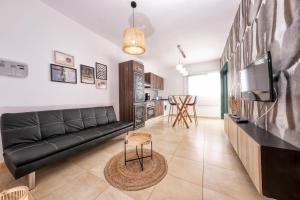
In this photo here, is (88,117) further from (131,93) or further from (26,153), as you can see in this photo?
(131,93)

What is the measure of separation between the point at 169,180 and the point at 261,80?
1.59m

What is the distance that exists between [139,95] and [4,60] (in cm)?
291

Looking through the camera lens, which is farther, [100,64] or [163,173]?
[100,64]

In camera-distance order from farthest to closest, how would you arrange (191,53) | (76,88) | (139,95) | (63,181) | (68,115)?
1. (191,53)
2. (139,95)
3. (76,88)
4. (68,115)
5. (63,181)

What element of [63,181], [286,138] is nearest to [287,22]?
[286,138]

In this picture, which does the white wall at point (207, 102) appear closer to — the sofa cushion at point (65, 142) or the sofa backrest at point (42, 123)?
the sofa backrest at point (42, 123)

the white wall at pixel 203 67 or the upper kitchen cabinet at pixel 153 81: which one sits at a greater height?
the white wall at pixel 203 67

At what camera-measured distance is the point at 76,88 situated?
2711mm

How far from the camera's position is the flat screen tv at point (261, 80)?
1202mm

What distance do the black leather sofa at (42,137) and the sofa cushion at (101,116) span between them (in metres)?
0.19

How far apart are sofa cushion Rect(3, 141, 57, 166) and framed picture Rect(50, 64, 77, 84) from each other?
4.29 feet

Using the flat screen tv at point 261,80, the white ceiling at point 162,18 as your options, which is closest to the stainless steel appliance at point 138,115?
the white ceiling at point 162,18

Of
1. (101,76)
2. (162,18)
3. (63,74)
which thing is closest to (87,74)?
(101,76)

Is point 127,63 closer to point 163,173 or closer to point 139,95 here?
point 139,95
